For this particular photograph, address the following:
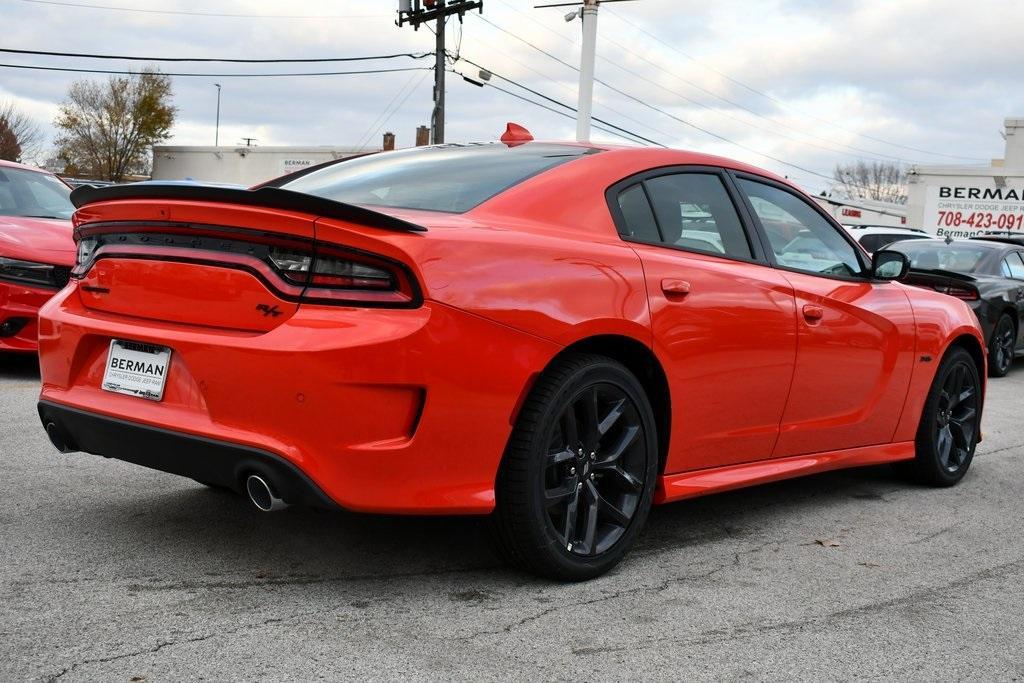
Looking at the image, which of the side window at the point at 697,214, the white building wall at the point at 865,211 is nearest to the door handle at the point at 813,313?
the side window at the point at 697,214

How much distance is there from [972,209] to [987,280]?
34.7m

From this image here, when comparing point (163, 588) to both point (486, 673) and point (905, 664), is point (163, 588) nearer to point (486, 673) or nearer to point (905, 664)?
point (486, 673)

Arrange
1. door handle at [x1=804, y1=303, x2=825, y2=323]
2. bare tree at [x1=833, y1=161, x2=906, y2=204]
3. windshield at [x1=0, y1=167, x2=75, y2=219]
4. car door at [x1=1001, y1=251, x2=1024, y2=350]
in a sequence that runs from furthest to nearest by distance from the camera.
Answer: bare tree at [x1=833, y1=161, x2=906, y2=204], car door at [x1=1001, y1=251, x2=1024, y2=350], windshield at [x1=0, y1=167, x2=75, y2=219], door handle at [x1=804, y1=303, x2=825, y2=323]

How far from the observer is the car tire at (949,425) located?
5.54m

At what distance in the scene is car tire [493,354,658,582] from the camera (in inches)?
136

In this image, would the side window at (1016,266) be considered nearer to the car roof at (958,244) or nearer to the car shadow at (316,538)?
the car roof at (958,244)

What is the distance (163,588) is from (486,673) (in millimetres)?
1087

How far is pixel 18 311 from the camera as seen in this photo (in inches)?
298

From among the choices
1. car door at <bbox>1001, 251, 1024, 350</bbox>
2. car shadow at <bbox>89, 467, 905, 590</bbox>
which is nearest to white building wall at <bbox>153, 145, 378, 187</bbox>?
car door at <bbox>1001, 251, 1024, 350</bbox>

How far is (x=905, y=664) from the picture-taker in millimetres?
3152

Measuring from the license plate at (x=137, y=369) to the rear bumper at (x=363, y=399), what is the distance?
0.03 meters

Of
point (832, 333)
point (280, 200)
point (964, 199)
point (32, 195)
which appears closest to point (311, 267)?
point (280, 200)

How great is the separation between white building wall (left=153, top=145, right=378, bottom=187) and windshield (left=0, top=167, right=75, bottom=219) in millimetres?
38061

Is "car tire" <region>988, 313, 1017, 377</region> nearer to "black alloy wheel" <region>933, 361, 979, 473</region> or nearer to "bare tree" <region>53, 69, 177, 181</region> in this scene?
"black alloy wheel" <region>933, 361, 979, 473</region>
